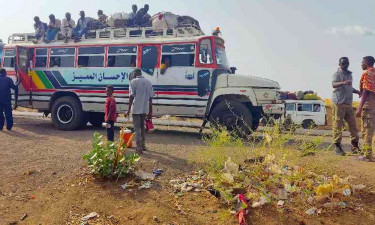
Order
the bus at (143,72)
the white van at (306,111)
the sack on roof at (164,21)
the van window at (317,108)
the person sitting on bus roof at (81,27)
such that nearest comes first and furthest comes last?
the bus at (143,72)
the sack on roof at (164,21)
the person sitting on bus roof at (81,27)
the white van at (306,111)
the van window at (317,108)

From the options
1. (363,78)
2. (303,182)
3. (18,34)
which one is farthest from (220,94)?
(18,34)

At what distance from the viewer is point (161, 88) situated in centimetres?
906

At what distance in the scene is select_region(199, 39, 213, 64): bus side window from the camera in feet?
28.8

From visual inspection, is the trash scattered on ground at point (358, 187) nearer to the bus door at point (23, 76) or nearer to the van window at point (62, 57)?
the van window at point (62, 57)

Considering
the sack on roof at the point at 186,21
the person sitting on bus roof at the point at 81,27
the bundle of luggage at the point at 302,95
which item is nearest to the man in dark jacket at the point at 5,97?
the person sitting on bus roof at the point at 81,27

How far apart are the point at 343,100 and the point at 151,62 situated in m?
4.97

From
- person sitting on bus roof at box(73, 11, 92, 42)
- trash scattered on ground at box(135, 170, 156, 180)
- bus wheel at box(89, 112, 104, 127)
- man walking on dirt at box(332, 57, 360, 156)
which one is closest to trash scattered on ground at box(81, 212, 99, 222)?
trash scattered on ground at box(135, 170, 156, 180)

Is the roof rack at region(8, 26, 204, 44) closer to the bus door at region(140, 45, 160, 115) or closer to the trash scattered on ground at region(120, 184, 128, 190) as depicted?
the bus door at region(140, 45, 160, 115)

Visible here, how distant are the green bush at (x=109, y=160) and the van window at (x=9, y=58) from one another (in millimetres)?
6989

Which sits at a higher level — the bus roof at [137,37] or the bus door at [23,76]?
the bus roof at [137,37]

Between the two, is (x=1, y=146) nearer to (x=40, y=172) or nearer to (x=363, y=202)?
(x=40, y=172)

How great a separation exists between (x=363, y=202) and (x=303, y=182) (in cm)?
77

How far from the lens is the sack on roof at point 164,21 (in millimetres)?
9305

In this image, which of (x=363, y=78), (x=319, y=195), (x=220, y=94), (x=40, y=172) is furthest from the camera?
(x=220, y=94)
